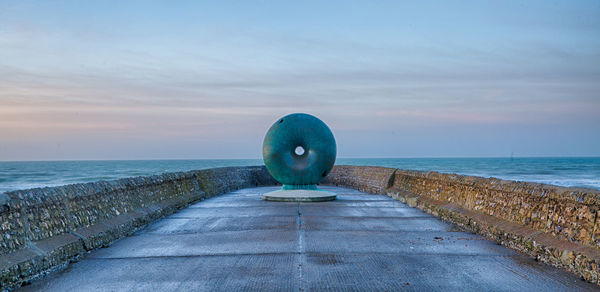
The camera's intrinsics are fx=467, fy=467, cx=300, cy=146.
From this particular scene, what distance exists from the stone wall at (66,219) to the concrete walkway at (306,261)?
8.2 inches

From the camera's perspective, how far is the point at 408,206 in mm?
12695

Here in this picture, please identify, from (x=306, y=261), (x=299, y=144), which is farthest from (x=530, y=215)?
(x=299, y=144)

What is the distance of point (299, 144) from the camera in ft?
53.4

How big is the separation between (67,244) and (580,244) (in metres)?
6.17

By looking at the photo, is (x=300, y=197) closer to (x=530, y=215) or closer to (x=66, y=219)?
(x=530, y=215)

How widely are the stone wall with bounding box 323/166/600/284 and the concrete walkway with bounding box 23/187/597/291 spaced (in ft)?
0.71

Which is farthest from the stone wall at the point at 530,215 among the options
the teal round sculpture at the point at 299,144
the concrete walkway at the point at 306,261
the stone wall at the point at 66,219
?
the stone wall at the point at 66,219

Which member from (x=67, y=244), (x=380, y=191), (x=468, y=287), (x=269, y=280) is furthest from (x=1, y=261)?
(x=380, y=191)

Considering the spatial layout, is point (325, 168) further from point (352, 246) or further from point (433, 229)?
point (352, 246)

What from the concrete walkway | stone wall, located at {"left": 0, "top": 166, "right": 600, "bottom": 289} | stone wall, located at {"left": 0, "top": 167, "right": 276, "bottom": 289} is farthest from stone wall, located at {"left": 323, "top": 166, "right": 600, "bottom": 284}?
stone wall, located at {"left": 0, "top": 167, "right": 276, "bottom": 289}

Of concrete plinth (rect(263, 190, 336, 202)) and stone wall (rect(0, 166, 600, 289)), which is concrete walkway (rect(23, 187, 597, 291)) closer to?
stone wall (rect(0, 166, 600, 289))

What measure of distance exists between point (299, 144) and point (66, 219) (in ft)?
34.4

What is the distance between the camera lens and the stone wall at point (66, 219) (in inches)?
197

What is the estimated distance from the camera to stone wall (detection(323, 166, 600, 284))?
17.0 ft
